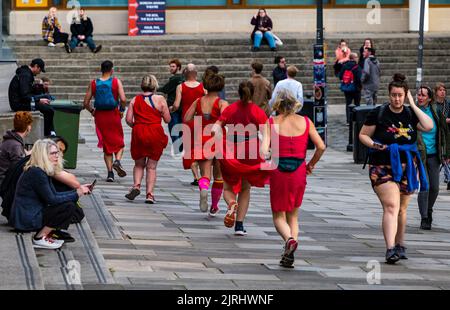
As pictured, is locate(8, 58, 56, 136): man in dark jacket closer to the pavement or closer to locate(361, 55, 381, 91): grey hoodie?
the pavement

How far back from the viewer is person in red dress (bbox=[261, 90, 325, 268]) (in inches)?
518

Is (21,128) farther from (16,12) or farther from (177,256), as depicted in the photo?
(16,12)

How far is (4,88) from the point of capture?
2589 centimetres

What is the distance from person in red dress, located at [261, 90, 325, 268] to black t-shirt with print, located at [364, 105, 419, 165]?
24.6 inches

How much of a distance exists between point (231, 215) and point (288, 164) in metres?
2.08

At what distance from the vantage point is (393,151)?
13.5m

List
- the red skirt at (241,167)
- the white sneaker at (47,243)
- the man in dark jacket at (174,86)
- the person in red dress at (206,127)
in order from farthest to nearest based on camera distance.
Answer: the man in dark jacket at (174,86)
the person in red dress at (206,127)
the red skirt at (241,167)
the white sneaker at (47,243)

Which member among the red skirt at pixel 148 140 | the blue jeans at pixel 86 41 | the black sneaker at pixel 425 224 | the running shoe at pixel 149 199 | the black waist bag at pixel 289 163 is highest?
the black waist bag at pixel 289 163

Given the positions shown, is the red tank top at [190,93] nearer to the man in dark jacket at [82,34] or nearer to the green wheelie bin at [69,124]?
the green wheelie bin at [69,124]

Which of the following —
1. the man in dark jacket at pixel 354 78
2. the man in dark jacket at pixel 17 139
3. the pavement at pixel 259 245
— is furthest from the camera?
the man in dark jacket at pixel 354 78

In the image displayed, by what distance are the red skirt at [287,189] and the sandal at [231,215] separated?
194cm

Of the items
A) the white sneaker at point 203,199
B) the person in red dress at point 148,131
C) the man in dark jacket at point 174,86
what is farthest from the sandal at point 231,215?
the man in dark jacket at point 174,86

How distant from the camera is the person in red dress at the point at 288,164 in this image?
13.2m

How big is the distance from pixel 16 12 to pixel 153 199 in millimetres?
25946
